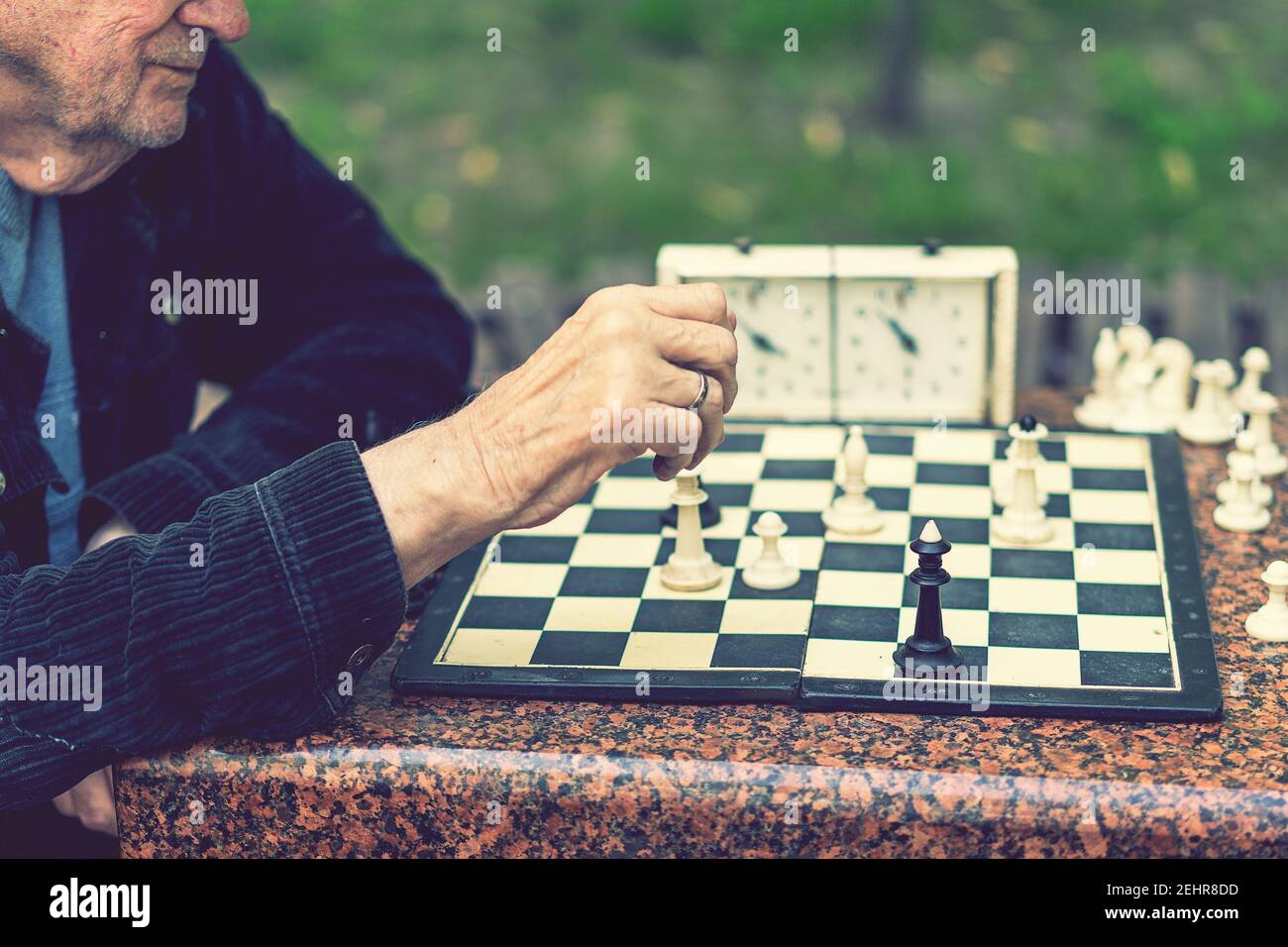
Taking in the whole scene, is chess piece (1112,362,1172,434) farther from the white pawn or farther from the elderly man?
the elderly man

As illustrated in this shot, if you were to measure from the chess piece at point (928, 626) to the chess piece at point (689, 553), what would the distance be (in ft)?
1.10

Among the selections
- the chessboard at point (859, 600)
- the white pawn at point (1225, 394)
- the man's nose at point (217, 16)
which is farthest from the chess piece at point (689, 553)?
the white pawn at point (1225, 394)

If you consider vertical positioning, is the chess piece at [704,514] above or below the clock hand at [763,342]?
below

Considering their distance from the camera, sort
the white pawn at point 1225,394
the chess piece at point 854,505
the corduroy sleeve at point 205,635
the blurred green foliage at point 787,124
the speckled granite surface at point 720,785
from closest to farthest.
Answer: the speckled granite surface at point 720,785 < the corduroy sleeve at point 205,635 < the chess piece at point 854,505 < the white pawn at point 1225,394 < the blurred green foliage at point 787,124

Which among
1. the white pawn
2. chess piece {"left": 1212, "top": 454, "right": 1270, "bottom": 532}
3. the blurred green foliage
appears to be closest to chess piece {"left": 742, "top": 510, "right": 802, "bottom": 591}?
chess piece {"left": 1212, "top": 454, "right": 1270, "bottom": 532}

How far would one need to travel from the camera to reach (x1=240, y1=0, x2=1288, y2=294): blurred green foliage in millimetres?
5629

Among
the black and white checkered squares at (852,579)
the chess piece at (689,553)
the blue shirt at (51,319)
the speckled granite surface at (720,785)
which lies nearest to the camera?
the speckled granite surface at (720,785)

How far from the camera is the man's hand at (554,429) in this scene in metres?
1.93

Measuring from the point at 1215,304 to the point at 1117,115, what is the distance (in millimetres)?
2128

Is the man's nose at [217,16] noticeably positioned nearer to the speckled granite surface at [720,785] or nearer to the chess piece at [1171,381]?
the speckled granite surface at [720,785]

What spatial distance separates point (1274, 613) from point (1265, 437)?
2.13 ft

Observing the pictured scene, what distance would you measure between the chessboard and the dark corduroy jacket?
8.2 inches
